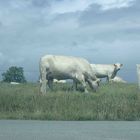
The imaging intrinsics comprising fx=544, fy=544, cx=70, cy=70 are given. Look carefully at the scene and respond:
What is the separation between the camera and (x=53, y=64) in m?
30.6

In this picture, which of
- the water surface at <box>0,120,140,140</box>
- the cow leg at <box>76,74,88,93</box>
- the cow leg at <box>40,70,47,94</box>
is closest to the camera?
the water surface at <box>0,120,140,140</box>

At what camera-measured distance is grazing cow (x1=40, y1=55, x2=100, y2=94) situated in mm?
30312

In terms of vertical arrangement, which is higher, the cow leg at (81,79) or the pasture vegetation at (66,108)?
the cow leg at (81,79)

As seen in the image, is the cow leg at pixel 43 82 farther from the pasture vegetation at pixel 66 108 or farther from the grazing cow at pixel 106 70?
the grazing cow at pixel 106 70

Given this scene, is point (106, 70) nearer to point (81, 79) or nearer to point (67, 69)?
point (67, 69)

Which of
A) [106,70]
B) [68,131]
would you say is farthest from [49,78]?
[106,70]

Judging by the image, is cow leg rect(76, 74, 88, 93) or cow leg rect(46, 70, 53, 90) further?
cow leg rect(46, 70, 53, 90)

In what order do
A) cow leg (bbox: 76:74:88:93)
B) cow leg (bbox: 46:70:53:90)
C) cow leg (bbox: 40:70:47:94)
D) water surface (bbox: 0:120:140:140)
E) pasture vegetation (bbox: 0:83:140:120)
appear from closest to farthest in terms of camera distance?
water surface (bbox: 0:120:140:140) → pasture vegetation (bbox: 0:83:140:120) → cow leg (bbox: 40:70:47:94) → cow leg (bbox: 76:74:88:93) → cow leg (bbox: 46:70:53:90)

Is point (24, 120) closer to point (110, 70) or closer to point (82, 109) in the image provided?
point (82, 109)

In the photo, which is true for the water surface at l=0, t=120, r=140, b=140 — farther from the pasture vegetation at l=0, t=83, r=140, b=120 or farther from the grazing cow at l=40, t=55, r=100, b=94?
the grazing cow at l=40, t=55, r=100, b=94

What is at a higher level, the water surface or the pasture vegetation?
the pasture vegetation

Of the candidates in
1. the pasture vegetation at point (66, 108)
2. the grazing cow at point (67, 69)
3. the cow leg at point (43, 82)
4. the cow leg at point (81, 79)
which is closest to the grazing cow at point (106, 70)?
the grazing cow at point (67, 69)

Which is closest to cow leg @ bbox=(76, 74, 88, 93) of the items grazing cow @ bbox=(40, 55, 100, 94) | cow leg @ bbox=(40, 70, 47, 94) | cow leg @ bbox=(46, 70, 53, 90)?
grazing cow @ bbox=(40, 55, 100, 94)

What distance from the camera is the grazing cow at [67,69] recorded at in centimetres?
3031
